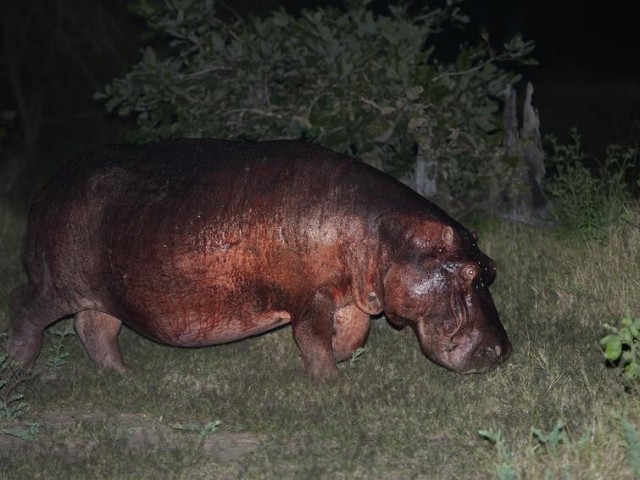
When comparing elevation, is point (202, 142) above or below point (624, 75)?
above

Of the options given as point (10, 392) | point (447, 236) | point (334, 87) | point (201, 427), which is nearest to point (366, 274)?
point (447, 236)

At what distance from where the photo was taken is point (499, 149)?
31.0ft

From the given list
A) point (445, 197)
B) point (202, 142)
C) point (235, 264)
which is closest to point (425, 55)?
point (445, 197)

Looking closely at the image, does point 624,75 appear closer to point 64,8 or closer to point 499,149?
point 64,8

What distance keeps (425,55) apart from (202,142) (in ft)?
10.1

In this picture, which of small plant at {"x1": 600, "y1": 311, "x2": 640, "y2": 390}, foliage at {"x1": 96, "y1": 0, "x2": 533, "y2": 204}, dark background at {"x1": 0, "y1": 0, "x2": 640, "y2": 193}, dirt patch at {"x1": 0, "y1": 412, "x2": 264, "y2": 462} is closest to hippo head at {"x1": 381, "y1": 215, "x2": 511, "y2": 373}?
small plant at {"x1": 600, "y1": 311, "x2": 640, "y2": 390}

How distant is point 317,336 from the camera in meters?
6.18

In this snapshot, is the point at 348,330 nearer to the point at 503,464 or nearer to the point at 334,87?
the point at 503,464

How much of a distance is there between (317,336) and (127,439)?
111 centimetres

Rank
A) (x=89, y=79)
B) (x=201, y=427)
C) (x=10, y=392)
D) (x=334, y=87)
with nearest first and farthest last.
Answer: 1. (x=201, y=427)
2. (x=10, y=392)
3. (x=334, y=87)
4. (x=89, y=79)

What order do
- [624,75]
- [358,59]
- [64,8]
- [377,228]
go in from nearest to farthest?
1. [377,228]
2. [358,59]
3. [64,8]
4. [624,75]

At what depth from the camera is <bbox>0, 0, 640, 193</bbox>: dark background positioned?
1695 cm

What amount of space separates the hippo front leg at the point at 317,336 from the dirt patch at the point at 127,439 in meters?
0.60

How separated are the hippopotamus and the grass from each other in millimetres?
317
